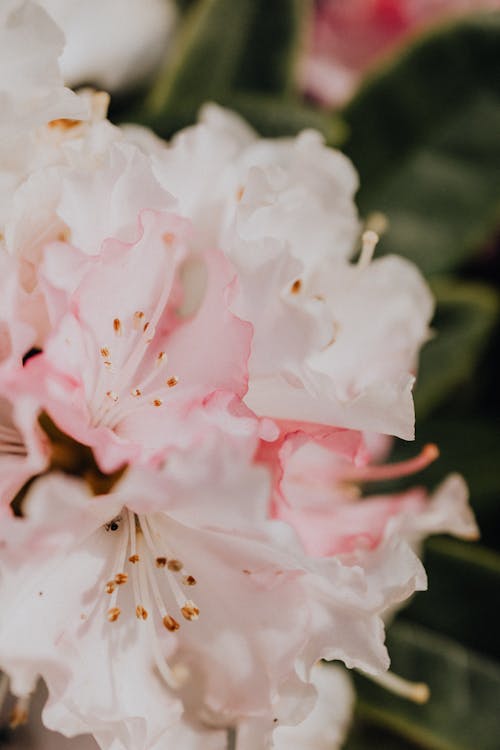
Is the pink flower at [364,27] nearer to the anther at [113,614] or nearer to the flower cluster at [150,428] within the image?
the flower cluster at [150,428]

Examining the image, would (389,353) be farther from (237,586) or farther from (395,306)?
(237,586)

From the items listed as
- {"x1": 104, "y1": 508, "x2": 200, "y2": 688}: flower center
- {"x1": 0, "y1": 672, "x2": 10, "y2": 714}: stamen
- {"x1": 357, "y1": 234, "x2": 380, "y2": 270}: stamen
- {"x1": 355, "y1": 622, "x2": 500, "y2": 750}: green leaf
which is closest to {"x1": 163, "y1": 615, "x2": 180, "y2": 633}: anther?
{"x1": 104, "y1": 508, "x2": 200, "y2": 688}: flower center

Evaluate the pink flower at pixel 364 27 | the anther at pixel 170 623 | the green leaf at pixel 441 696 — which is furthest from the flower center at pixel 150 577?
the pink flower at pixel 364 27

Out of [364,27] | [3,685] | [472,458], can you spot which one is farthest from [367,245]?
[364,27]

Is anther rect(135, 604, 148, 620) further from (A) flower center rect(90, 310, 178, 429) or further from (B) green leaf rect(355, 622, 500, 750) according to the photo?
(B) green leaf rect(355, 622, 500, 750)

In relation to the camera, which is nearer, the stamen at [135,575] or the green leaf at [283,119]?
the stamen at [135,575]

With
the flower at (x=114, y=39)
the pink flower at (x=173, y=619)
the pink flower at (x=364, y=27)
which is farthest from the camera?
the pink flower at (x=364, y=27)

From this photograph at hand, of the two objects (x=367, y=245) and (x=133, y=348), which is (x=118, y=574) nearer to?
(x=133, y=348)
